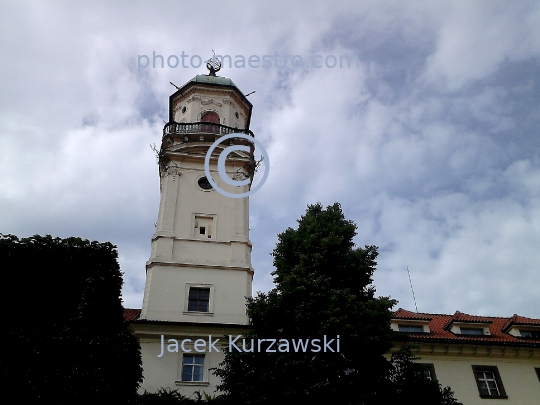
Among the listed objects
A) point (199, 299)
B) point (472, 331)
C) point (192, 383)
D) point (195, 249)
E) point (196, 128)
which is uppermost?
point (196, 128)

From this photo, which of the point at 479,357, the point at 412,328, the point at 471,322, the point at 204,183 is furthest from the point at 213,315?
the point at 471,322

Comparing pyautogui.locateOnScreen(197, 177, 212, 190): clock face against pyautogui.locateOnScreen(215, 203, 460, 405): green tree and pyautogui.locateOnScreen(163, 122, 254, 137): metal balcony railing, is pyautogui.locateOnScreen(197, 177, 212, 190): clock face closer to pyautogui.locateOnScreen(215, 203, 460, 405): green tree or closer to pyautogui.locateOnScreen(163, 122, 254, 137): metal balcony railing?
pyautogui.locateOnScreen(163, 122, 254, 137): metal balcony railing

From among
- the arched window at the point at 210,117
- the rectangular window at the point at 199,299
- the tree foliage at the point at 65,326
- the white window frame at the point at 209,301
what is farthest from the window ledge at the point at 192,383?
the arched window at the point at 210,117

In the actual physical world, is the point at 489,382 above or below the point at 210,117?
below

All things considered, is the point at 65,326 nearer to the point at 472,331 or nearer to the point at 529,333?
the point at 472,331

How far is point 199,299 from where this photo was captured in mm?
26578

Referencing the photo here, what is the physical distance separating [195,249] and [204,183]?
4.93 metres

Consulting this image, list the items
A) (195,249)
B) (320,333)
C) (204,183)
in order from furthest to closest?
(204,183) < (195,249) < (320,333)

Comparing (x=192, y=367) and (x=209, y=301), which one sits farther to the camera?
(x=209, y=301)

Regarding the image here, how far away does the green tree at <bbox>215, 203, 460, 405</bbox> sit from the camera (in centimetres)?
1769

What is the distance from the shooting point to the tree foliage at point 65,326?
51.5 ft

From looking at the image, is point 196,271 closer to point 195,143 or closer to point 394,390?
point 195,143

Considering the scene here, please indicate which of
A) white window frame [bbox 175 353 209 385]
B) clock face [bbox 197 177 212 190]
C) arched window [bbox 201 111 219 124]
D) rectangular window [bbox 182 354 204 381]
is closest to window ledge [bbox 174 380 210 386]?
white window frame [bbox 175 353 209 385]

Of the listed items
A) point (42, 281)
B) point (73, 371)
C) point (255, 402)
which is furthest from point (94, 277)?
point (255, 402)
